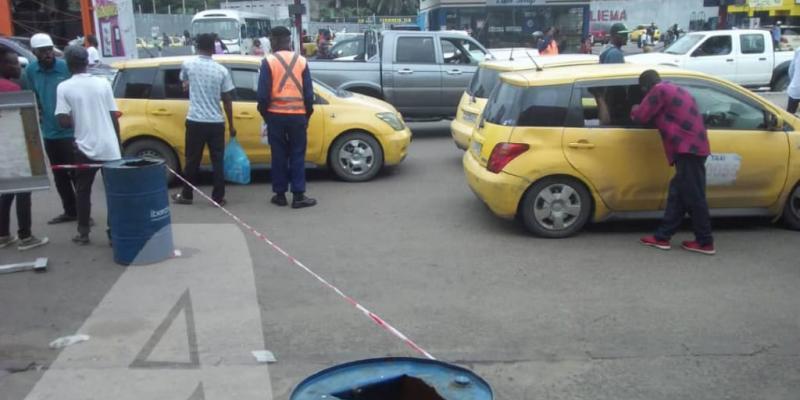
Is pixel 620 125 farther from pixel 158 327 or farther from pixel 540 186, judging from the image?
pixel 158 327

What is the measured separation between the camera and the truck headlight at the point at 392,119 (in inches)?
384

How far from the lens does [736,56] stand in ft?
63.7

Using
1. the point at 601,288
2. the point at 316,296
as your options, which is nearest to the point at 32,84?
the point at 316,296

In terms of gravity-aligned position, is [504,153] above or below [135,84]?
below

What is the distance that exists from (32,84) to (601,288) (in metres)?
5.57

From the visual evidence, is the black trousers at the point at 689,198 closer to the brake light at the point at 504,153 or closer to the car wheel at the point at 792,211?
the car wheel at the point at 792,211

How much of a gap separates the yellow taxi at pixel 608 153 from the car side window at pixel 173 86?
4330 mm

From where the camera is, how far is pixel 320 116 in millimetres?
9422

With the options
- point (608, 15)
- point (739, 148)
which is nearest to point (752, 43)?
point (739, 148)

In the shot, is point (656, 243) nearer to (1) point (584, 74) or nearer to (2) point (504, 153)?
(2) point (504, 153)

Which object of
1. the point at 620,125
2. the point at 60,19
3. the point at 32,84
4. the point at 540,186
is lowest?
the point at 540,186

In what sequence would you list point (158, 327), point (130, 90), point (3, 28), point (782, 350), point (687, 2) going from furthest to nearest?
1. point (687, 2)
2. point (3, 28)
3. point (130, 90)
4. point (158, 327)
5. point (782, 350)

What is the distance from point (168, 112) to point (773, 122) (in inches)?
271

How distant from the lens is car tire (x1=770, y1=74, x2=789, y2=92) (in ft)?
65.2
